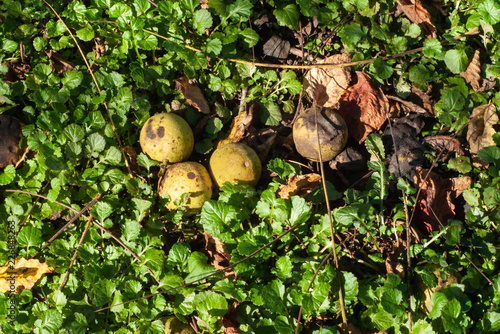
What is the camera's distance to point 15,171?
3312 millimetres

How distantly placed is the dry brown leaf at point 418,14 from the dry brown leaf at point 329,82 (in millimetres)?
694

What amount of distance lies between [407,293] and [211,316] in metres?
1.37

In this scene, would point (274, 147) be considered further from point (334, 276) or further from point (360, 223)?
point (334, 276)

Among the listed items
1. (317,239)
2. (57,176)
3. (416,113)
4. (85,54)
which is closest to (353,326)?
(317,239)

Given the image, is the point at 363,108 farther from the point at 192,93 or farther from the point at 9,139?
the point at 9,139

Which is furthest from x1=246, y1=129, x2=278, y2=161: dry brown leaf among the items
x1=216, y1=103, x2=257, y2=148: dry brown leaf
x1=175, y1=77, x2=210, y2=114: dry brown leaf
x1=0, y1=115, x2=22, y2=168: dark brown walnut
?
x1=0, y1=115, x2=22, y2=168: dark brown walnut

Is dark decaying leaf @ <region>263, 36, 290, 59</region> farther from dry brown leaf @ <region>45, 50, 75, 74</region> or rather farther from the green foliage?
dry brown leaf @ <region>45, 50, 75, 74</region>

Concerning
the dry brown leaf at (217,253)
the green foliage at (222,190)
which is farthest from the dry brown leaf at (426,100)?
the dry brown leaf at (217,253)

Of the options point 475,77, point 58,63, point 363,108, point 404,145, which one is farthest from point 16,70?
point 475,77

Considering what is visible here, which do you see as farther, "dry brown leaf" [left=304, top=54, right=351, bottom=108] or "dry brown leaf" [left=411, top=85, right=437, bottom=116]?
"dry brown leaf" [left=304, top=54, right=351, bottom=108]

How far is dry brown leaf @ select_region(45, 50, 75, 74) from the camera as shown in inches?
151

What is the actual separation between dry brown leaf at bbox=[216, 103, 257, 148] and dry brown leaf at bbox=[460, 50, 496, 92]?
6.56 feet

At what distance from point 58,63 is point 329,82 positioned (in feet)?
8.89

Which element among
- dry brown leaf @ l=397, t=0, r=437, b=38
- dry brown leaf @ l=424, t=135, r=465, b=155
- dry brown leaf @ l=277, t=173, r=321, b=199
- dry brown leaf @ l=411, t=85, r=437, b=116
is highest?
dry brown leaf @ l=397, t=0, r=437, b=38
